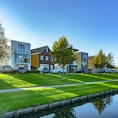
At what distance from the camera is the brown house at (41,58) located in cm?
6228

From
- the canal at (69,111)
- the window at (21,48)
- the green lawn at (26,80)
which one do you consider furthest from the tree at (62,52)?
the window at (21,48)

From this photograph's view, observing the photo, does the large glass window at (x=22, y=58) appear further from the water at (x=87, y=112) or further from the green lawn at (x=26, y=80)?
the water at (x=87, y=112)

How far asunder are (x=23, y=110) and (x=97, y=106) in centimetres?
727

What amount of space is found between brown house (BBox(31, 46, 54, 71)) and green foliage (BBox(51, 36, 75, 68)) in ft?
89.5

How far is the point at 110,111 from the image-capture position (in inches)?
664

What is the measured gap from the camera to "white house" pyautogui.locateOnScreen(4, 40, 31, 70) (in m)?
55.9

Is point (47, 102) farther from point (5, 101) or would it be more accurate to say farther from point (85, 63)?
point (85, 63)

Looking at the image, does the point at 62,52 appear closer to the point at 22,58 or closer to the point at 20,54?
the point at 20,54

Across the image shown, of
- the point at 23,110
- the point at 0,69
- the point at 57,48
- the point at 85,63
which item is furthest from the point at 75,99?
the point at 85,63

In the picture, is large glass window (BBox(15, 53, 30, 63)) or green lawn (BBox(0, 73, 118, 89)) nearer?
green lawn (BBox(0, 73, 118, 89))

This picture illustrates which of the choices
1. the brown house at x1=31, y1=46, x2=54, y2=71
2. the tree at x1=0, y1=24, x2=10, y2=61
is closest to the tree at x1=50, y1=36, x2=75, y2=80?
the tree at x1=0, y1=24, x2=10, y2=61

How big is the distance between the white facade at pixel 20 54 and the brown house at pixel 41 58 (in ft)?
11.1

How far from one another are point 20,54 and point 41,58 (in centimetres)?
722

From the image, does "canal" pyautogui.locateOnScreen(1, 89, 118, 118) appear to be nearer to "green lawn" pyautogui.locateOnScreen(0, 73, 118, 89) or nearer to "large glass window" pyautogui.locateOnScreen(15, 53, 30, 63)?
"green lawn" pyautogui.locateOnScreen(0, 73, 118, 89)
